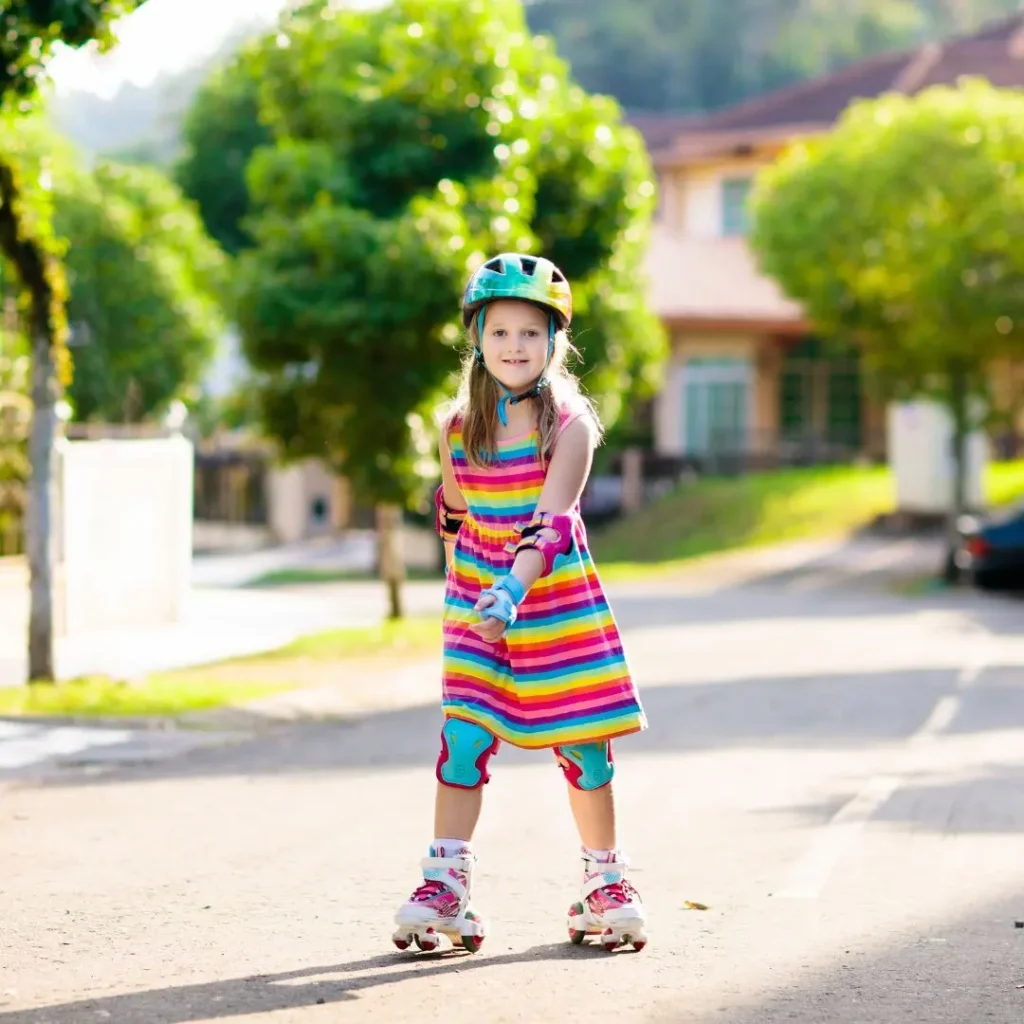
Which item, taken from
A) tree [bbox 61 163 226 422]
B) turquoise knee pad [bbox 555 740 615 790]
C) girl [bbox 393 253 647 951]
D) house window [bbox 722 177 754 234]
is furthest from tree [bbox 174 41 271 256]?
turquoise knee pad [bbox 555 740 615 790]

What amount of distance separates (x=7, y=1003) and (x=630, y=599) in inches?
800

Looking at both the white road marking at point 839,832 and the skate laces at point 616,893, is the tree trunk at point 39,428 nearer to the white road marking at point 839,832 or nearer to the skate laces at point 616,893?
the white road marking at point 839,832

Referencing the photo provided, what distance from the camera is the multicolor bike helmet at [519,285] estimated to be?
5.94m

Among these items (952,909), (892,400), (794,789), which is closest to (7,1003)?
(952,909)

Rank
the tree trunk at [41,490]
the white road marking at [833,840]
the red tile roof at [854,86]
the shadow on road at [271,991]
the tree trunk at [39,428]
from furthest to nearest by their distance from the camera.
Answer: the red tile roof at [854,86] < the tree trunk at [41,490] < the tree trunk at [39,428] < the white road marking at [833,840] < the shadow on road at [271,991]

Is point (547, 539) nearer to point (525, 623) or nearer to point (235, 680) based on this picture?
point (525, 623)

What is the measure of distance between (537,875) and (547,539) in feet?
5.81

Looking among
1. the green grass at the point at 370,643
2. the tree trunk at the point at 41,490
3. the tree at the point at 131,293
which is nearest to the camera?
the tree trunk at the point at 41,490

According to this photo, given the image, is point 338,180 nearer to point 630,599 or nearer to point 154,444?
point 154,444

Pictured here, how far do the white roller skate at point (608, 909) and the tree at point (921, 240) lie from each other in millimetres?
21361

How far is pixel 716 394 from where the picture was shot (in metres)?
45.6

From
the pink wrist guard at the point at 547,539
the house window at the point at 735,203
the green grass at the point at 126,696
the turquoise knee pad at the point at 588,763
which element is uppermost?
the house window at the point at 735,203

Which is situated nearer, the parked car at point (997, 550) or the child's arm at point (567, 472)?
the child's arm at point (567, 472)

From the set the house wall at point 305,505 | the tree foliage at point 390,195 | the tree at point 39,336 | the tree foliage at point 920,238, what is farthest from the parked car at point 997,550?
the house wall at point 305,505
